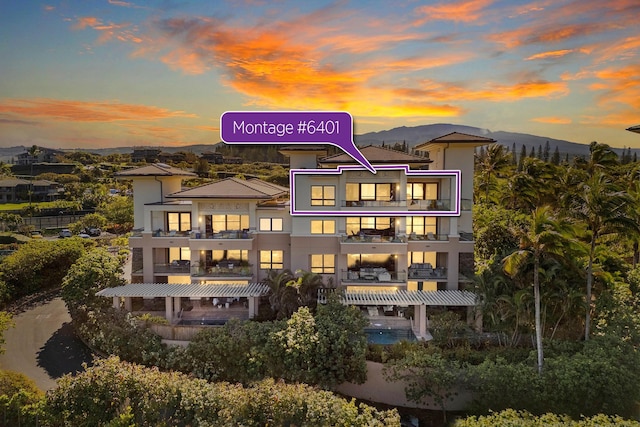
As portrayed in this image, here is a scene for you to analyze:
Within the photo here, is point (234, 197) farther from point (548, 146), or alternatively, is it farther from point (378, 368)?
point (548, 146)

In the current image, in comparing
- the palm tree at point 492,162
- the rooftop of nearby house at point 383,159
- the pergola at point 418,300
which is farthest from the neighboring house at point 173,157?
the pergola at point 418,300

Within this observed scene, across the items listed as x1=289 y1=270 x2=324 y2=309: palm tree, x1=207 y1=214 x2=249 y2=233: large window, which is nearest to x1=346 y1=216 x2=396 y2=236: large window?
x1=289 y1=270 x2=324 y2=309: palm tree

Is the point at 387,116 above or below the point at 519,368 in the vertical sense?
above

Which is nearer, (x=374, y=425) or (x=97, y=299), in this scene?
(x=374, y=425)

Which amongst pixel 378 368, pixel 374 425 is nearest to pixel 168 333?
pixel 378 368

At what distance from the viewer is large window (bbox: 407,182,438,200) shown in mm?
23188

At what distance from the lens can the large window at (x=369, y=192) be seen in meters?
22.5

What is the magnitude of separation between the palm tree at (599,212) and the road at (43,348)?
24013 millimetres

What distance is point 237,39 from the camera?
60.3ft

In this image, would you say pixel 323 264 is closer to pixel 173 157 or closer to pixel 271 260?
pixel 271 260

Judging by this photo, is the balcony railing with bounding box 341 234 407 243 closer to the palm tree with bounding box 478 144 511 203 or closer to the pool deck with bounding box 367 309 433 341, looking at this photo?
the pool deck with bounding box 367 309 433 341

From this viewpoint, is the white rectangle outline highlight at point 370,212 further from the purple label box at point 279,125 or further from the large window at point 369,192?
the purple label box at point 279,125

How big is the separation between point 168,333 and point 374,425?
1168 cm

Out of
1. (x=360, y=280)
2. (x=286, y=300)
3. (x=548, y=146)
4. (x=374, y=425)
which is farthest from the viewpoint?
(x=548, y=146)
